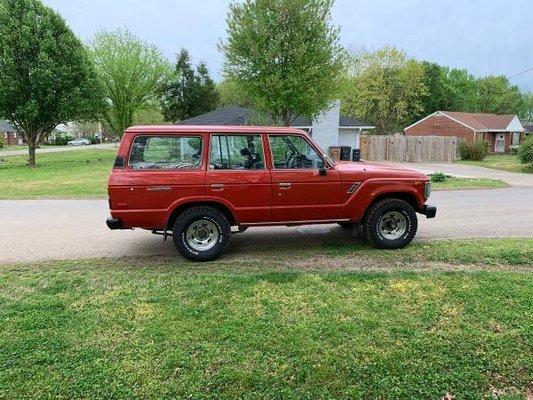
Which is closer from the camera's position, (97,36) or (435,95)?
(97,36)

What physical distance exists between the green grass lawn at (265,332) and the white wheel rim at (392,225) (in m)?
1.05

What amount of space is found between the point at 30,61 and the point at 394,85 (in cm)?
3758

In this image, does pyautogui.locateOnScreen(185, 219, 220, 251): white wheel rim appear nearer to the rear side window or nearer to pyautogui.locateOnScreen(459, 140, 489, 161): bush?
the rear side window

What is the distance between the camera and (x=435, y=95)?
5775 cm

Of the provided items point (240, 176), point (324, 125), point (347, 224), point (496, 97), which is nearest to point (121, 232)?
point (240, 176)

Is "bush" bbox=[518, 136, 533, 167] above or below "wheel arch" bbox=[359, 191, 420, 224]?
above

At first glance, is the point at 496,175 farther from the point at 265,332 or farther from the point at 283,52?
the point at 265,332

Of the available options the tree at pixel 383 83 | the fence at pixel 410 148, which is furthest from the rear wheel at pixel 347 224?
the tree at pixel 383 83

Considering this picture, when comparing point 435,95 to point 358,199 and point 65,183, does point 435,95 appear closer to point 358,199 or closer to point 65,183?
point 65,183

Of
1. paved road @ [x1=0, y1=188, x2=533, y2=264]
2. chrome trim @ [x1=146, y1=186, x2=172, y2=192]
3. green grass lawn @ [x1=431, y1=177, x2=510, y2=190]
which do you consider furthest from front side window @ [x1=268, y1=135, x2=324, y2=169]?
green grass lawn @ [x1=431, y1=177, x2=510, y2=190]

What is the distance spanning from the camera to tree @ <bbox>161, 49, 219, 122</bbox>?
43.7 metres

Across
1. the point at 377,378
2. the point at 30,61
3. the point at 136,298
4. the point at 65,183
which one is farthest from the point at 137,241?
the point at 30,61

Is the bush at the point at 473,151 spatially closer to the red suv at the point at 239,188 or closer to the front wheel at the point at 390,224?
the red suv at the point at 239,188

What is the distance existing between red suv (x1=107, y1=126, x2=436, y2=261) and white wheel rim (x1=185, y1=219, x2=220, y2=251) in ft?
0.05
